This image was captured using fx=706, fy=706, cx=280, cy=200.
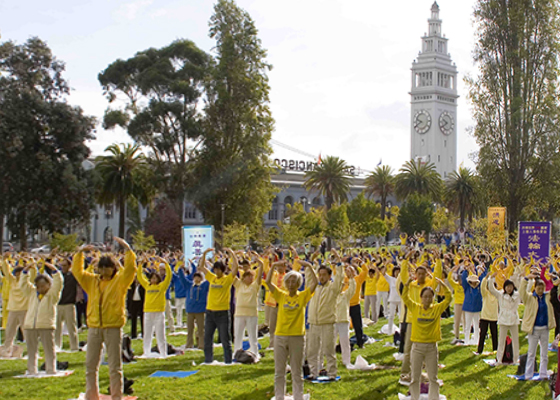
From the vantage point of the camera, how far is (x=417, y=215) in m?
64.3

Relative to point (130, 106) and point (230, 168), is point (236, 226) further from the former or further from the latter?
point (130, 106)

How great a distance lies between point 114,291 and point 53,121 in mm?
34792

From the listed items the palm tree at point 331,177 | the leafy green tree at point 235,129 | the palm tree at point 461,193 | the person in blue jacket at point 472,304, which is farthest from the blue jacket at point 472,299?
the palm tree at point 461,193

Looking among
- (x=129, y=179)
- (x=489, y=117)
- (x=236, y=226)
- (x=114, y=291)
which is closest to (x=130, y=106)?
(x=129, y=179)

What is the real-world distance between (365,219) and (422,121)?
9447cm

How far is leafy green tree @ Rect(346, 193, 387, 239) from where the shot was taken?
6538 centimetres

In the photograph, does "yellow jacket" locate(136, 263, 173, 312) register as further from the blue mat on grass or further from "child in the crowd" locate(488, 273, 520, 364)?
"child in the crowd" locate(488, 273, 520, 364)

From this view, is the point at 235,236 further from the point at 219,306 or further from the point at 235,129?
the point at 219,306

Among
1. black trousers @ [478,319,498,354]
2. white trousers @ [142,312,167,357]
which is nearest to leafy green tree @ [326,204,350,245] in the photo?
black trousers @ [478,319,498,354]

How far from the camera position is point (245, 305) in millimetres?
12609

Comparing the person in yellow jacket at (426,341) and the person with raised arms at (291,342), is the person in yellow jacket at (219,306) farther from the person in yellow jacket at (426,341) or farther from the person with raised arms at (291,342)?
the person in yellow jacket at (426,341)

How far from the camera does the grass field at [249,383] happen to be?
10.2 meters

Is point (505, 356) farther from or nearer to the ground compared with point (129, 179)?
nearer to the ground

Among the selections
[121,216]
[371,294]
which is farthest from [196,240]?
[121,216]
